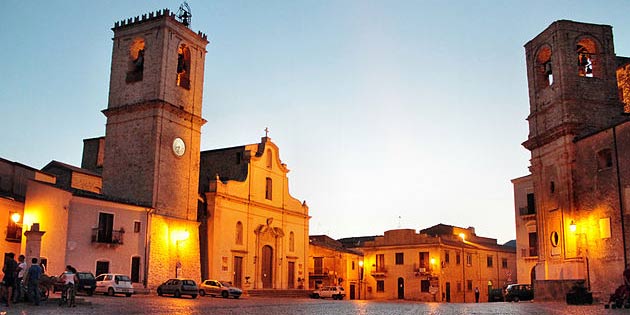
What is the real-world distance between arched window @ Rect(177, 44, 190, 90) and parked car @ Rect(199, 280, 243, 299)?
11735mm

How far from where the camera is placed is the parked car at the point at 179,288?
107 ft

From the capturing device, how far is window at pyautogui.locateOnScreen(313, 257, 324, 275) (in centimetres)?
5637

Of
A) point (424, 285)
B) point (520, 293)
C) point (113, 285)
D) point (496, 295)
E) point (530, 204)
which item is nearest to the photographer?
point (113, 285)

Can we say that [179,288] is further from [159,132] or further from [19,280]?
[19,280]

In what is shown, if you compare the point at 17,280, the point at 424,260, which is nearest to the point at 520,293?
the point at 424,260

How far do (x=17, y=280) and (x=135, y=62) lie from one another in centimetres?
2247

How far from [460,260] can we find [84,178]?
→ 31957 millimetres

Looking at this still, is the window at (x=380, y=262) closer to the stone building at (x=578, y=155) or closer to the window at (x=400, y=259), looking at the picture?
the window at (x=400, y=259)

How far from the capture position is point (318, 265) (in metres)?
56.6

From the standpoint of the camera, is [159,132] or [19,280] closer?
[19,280]

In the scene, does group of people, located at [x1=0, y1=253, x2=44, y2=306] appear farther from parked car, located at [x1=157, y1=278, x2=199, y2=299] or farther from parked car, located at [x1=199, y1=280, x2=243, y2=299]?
parked car, located at [x1=199, y1=280, x2=243, y2=299]

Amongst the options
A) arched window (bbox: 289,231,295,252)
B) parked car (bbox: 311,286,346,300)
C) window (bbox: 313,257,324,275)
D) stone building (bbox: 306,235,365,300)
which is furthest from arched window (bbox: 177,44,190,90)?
window (bbox: 313,257,324,275)

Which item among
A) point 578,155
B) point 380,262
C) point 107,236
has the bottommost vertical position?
point 380,262

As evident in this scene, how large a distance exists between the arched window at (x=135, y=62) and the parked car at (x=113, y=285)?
12.9 meters
